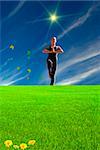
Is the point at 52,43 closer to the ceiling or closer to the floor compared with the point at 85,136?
closer to the ceiling

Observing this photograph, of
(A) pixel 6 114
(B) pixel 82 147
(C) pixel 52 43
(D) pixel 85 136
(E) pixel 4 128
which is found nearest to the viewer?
(B) pixel 82 147

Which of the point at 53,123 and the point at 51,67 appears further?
the point at 51,67

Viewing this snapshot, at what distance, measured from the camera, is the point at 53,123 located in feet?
Result: 21.0

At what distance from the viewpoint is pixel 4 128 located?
6.19 metres

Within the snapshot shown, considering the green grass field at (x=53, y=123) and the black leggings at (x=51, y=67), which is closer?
the green grass field at (x=53, y=123)

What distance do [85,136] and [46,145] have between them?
0.56 meters

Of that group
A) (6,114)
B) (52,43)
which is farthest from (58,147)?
(52,43)

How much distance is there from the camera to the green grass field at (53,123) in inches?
217

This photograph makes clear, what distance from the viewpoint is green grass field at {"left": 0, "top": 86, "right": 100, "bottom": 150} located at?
5.52 m

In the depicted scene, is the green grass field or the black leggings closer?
the green grass field

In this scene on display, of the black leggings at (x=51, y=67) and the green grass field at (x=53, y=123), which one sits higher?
the black leggings at (x=51, y=67)

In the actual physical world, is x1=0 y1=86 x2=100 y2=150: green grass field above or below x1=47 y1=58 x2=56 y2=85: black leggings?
below

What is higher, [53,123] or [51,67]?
[51,67]

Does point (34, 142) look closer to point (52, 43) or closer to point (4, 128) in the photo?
point (4, 128)
